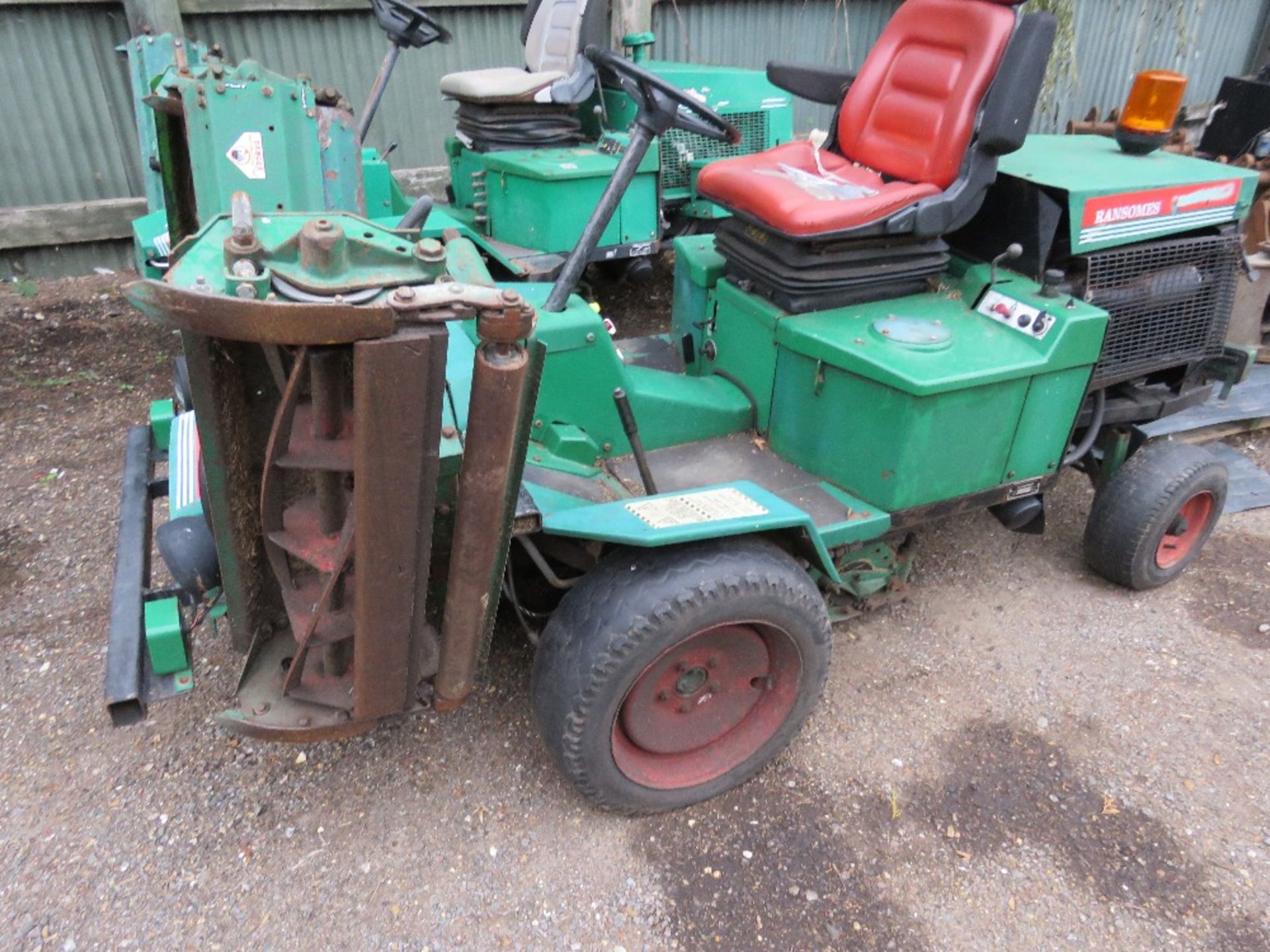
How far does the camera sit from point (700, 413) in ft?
8.80

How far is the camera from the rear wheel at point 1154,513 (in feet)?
9.18

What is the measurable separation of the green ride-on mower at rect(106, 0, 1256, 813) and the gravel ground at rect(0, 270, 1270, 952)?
0.70 feet

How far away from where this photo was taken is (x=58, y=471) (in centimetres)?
352

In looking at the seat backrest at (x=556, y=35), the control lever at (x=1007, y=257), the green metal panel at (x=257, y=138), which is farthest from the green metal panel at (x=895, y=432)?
the seat backrest at (x=556, y=35)

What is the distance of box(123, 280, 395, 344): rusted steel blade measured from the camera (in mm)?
1205

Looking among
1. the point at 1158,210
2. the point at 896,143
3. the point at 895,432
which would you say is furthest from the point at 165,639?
the point at 1158,210

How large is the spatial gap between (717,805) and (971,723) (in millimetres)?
774

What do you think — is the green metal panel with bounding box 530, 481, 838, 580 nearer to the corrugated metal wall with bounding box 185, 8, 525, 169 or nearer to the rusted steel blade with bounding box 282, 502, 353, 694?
the rusted steel blade with bounding box 282, 502, 353, 694

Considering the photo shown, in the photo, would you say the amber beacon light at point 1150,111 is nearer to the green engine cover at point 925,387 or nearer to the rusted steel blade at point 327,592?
the green engine cover at point 925,387

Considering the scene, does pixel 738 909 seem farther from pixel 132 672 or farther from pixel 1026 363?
pixel 1026 363

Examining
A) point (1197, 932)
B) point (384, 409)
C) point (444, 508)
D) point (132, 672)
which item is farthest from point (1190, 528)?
point (132, 672)

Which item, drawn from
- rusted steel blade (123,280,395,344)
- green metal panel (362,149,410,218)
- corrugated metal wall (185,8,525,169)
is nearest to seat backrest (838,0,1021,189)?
rusted steel blade (123,280,395,344)

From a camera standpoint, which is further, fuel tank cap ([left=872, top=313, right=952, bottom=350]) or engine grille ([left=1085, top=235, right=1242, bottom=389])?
engine grille ([left=1085, top=235, right=1242, bottom=389])

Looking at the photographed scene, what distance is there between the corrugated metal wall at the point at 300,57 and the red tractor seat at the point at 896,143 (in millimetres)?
3539
